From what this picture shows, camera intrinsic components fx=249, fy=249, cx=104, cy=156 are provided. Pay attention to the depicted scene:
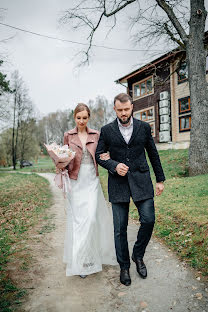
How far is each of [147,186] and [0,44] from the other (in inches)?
347

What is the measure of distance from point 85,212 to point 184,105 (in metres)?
18.5

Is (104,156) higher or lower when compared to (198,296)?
higher

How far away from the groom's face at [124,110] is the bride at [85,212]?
0.67m

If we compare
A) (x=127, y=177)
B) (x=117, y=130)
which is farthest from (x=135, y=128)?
(x=127, y=177)

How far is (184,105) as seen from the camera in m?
20.1

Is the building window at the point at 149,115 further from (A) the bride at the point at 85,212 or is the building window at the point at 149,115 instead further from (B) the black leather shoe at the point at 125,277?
(B) the black leather shoe at the point at 125,277

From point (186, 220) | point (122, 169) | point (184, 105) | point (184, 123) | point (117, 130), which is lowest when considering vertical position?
point (186, 220)

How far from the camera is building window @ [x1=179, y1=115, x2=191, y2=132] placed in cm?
1950

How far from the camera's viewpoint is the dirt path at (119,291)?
8.82ft

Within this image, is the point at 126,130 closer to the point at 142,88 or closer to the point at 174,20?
the point at 174,20

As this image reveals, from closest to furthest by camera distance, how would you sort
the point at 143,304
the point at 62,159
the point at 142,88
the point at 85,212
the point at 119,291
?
the point at 143,304
the point at 119,291
the point at 62,159
the point at 85,212
the point at 142,88

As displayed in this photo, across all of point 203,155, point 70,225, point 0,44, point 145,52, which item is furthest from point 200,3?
point 70,225

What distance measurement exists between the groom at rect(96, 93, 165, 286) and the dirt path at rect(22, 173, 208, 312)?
217mm

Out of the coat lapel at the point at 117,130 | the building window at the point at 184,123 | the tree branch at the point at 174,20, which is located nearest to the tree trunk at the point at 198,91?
the tree branch at the point at 174,20
